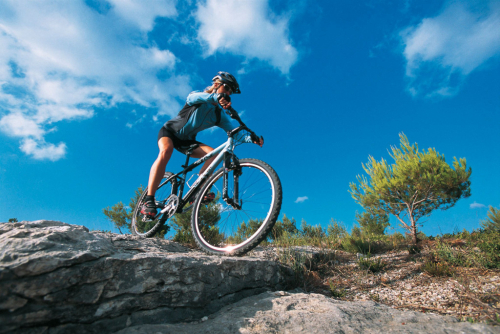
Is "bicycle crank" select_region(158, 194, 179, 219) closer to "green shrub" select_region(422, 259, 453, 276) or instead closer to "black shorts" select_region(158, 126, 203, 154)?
"black shorts" select_region(158, 126, 203, 154)

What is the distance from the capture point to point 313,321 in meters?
1.71

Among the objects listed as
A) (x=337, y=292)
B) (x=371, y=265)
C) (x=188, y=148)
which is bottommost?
(x=337, y=292)

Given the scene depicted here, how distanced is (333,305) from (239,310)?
77 centimetres

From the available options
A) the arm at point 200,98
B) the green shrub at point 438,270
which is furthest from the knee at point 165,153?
the green shrub at point 438,270

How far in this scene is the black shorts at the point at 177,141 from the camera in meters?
4.07

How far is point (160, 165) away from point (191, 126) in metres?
0.81

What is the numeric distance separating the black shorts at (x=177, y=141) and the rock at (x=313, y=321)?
284cm

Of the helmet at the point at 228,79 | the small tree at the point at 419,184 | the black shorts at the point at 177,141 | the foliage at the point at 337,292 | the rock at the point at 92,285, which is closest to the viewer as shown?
the rock at the point at 92,285

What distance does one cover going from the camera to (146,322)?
1.78m

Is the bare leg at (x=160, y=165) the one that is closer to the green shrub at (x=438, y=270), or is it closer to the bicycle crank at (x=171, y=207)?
the bicycle crank at (x=171, y=207)

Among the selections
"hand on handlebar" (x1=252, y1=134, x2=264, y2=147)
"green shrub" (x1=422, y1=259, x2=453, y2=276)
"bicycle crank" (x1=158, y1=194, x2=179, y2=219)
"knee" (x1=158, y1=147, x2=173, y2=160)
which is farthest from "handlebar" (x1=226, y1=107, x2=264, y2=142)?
"green shrub" (x1=422, y1=259, x2=453, y2=276)

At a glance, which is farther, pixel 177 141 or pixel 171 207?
pixel 177 141

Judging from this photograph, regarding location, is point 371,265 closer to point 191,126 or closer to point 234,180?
point 234,180

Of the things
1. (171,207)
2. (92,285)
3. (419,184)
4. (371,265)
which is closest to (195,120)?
(171,207)
